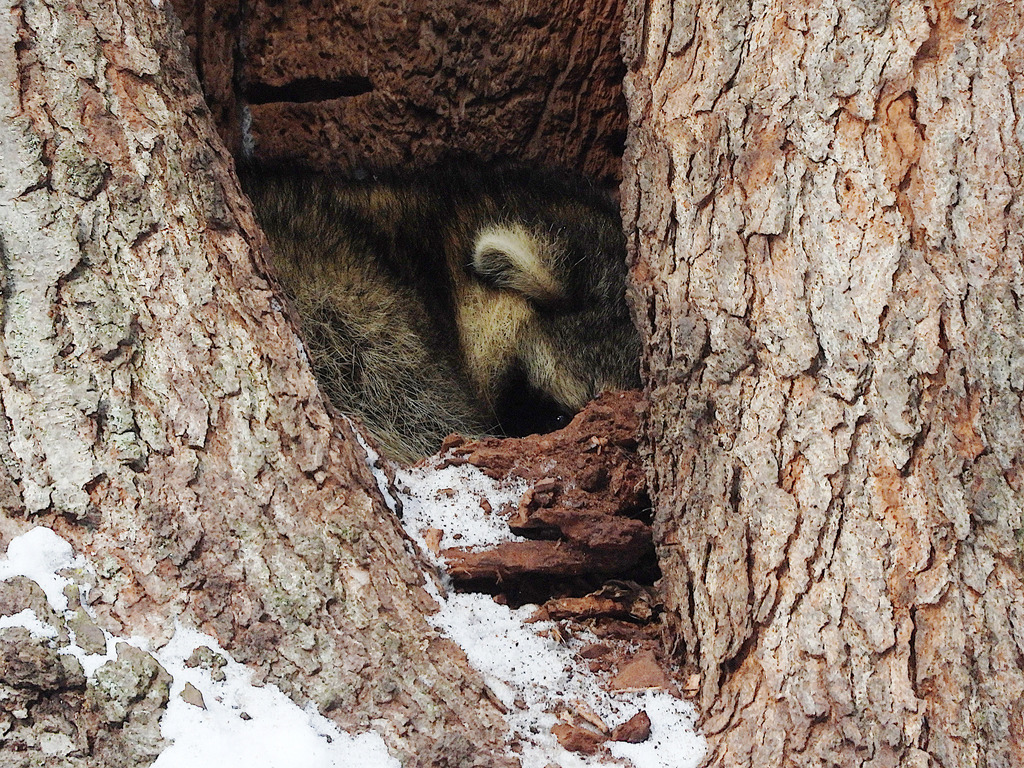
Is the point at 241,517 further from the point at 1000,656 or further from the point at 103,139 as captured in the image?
the point at 1000,656

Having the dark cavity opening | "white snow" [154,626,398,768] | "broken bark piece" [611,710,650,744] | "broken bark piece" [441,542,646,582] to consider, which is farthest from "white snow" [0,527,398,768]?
the dark cavity opening

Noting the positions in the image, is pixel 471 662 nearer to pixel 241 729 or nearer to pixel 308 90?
pixel 241 729

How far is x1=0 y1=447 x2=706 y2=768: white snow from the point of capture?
1.35 metres

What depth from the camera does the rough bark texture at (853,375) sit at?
1419 millimetres

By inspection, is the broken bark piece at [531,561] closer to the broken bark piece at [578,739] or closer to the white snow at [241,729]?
the broken bark piece at [578,739]

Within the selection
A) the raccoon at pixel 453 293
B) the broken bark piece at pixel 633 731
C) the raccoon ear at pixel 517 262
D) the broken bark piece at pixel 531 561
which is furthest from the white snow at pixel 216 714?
the raccoon ear at pixel 517 262

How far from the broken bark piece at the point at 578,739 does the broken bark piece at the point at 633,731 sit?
27 millimetres

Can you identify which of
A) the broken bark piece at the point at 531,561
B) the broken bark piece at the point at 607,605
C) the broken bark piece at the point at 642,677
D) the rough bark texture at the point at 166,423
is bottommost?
the broken bark piece at the point at 642,677

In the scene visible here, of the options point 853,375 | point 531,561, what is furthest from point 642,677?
point 853,375

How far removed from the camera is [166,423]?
4.83 ft

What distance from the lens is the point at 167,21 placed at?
1720 mm

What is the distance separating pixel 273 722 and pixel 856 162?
1.21 metres

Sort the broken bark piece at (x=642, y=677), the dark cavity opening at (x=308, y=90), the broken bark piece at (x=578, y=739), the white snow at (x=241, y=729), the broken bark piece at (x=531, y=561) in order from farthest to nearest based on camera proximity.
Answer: the dark cavity opening at (x=308, y=90), the broken bark piece at (x=531, y=561), the broken bark piece at (x=642, y=677), the broken bark piece at (x=578, y=739), the white snow at (x=241, y=729)

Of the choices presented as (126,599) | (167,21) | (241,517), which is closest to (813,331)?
(241,517)
